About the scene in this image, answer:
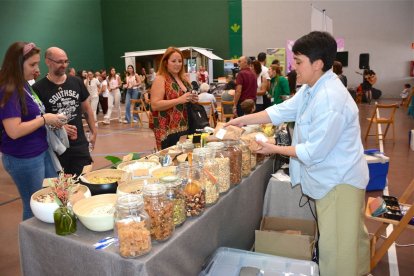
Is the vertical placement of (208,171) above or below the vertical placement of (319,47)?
below

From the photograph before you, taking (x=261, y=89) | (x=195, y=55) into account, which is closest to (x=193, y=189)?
(x=261, y=89)

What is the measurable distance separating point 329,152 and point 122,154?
477 cm

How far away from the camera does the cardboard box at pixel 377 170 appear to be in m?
3.68

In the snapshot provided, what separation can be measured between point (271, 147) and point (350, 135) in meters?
0.37

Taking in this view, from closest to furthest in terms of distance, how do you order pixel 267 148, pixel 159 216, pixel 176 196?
pixel 159 216, pixel 176 196, pixel 267 148

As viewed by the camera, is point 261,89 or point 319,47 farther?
point 261,89

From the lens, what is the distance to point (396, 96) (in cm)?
1408

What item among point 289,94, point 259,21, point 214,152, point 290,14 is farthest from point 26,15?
point 214,152

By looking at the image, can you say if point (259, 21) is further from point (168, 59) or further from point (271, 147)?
point (271, 147)

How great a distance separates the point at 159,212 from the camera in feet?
4.13

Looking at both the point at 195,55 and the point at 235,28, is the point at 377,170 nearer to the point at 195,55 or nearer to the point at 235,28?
the point at 195,55

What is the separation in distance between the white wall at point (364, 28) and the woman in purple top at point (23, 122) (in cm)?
1392

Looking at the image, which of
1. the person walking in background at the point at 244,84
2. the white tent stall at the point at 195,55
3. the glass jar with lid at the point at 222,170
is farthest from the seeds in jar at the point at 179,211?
the white tent stall at the point at 195,55

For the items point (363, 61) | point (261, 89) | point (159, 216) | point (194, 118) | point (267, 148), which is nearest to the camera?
point (159, 216)
